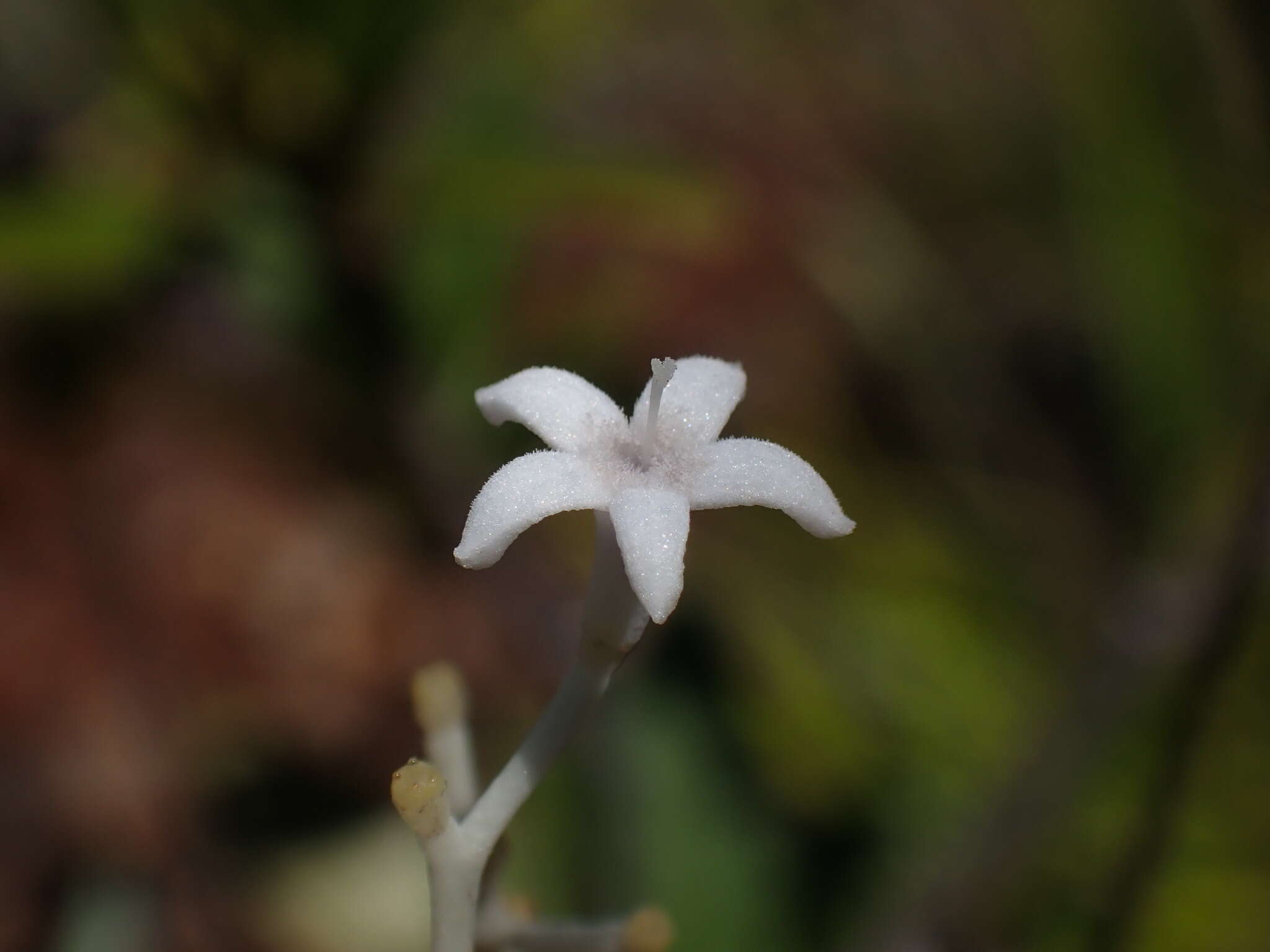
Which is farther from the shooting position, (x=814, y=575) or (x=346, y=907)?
(x=814, y=575)

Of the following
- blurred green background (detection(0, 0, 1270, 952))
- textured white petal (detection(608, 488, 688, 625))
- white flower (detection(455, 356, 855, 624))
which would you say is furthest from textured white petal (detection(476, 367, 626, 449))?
blurred green background (detection(0, 0, 1270, 952))

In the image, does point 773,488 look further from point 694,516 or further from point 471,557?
point 694,516

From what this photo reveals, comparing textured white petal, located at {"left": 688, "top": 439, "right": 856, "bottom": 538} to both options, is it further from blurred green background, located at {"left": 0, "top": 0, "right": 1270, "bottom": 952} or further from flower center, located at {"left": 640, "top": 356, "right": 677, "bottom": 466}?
blurred green background, located at {"left": 0, "top": 0, "right": 1270, "bottom": 952}

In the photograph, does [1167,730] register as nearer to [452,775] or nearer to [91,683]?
[452,775]

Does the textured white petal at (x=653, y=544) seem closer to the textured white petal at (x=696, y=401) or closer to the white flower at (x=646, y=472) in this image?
the white flower at (x=646, y=472)

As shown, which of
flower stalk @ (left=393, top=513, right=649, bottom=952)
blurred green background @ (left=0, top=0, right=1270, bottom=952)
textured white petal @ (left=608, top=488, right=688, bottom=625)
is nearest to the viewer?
textured white petal @ (left=608, top=488, right=688, bottom=625)

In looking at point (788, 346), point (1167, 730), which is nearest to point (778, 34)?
point (788, 346)
